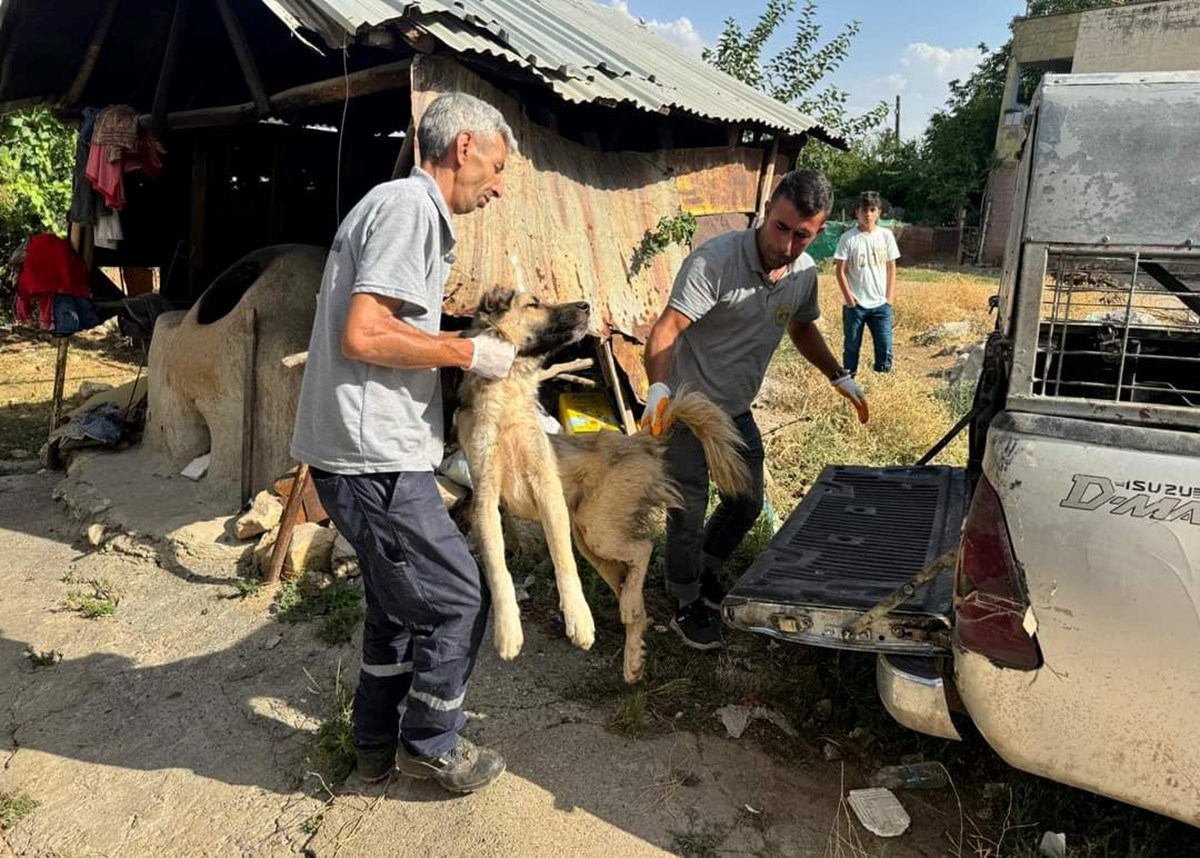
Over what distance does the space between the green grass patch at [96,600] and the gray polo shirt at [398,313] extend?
8.66 feet

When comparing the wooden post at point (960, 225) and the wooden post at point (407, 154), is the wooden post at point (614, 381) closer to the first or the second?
the wooden post at point (407, 154)

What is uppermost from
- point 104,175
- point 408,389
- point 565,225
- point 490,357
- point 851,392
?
point 104,175

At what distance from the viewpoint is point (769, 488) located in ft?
19.1

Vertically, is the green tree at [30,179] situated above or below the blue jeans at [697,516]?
above

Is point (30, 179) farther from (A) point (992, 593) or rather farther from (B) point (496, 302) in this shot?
(A) point (992, 593)

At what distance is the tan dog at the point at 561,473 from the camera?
2975 mm

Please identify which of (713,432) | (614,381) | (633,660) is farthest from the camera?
(614,381)

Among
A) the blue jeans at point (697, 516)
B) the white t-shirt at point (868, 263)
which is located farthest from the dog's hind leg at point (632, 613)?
the white t-shirt at point (868, 263)

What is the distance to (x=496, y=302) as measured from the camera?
3.05 m

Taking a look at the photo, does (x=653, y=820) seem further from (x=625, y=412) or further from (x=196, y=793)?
(x=625, y=412)

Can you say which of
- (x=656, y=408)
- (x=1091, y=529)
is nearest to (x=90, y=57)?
(x=656, y=408)

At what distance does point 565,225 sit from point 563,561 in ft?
10.4

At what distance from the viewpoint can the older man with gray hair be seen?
2.35 m

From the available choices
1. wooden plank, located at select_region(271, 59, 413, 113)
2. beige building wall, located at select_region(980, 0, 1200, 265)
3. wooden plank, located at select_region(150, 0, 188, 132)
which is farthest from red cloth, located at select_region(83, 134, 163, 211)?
beige building wall, located at select_region(980, 0, 1200, 265)
